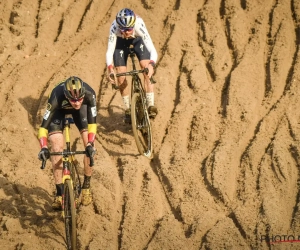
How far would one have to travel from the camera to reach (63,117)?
29.8ft

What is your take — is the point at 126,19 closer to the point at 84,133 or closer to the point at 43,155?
the point at 84,133

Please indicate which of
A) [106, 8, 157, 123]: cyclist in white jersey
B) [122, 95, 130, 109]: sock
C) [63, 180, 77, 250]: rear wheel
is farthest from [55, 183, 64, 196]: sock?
[122, 95, 130, 109]: sock

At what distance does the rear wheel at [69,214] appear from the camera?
26.6 ft

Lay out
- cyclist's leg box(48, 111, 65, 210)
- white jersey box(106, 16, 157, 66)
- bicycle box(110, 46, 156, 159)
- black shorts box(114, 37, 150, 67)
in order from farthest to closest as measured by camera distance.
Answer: black shorts box(114, 37, 150, 67) → white jersey box(106, 16, 157, 66) → bicycle box(110, 46, 156, 159) → cyclist's leg box(48, 111, 65, 210)

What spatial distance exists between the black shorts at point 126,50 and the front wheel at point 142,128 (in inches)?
36.6

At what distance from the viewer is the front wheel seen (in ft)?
34.1

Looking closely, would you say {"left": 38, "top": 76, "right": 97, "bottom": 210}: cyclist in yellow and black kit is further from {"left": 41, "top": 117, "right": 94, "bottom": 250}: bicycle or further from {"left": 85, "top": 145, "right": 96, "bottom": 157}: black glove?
{"left": 41, "top": 117, "right": 94, "bottom": 250}: bicycle

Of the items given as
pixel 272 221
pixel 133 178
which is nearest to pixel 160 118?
pixel 133 178

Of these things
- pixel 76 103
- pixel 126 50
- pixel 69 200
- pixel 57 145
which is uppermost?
pixel 126 50

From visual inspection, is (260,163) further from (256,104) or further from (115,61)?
(115,61)

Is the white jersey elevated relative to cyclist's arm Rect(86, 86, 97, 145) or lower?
elevated

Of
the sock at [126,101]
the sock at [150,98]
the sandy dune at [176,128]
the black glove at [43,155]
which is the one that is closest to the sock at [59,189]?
the sandy dune at [176,128]

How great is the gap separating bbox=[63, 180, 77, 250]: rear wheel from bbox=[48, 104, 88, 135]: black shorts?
1.09 metres

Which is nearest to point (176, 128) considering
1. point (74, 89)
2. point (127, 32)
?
point (127, 32)
